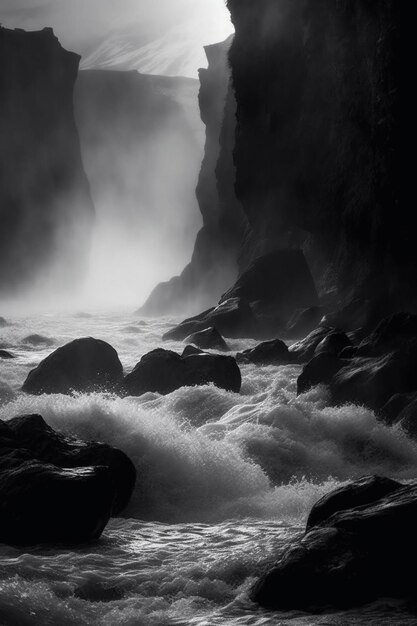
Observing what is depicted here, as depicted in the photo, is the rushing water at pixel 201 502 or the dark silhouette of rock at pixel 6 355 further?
the dark silhouette of rock at pixel 6 355

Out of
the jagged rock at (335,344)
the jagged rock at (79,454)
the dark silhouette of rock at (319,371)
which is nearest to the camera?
the jagged rock at (79,454)

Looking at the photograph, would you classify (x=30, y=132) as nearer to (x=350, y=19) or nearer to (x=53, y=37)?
(x=53, y=37)

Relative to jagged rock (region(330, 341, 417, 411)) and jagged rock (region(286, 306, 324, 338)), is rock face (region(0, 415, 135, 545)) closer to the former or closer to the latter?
jagged rock (region(330, 341, 417, 411))

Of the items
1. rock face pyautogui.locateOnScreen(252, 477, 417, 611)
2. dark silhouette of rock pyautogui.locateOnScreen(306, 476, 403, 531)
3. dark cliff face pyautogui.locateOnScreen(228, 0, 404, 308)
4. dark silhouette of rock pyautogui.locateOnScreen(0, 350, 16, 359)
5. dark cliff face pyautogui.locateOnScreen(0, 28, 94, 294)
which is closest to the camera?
rock face pyautogui.locateOnScreen(252, 477, 417, 611)

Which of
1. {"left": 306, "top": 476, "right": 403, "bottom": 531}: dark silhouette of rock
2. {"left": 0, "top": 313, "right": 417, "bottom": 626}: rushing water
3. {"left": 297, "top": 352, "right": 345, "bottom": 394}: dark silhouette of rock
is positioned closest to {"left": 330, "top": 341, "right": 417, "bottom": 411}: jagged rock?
{"left": 0, "top": 313, "right": 417, "bottom": 626}: rushing water

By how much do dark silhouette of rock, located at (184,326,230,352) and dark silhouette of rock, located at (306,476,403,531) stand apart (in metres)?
19.3

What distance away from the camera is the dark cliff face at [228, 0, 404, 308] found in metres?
24.5

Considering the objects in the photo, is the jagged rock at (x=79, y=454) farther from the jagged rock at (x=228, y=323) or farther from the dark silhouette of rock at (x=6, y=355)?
the jagged rock at (x=228, y=323)

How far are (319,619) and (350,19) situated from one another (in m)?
25.7

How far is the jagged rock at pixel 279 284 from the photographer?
111ft

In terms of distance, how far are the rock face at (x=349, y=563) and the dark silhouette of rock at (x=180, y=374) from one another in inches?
442

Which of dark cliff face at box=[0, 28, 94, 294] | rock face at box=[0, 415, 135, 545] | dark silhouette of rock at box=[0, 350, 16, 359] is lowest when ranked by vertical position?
rock face at box=[0, 415, 135, 545]

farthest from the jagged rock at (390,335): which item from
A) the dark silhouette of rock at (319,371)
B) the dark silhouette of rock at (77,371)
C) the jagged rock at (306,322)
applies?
the jagged rock at (306,322)

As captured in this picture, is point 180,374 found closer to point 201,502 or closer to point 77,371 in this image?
point 77,371
